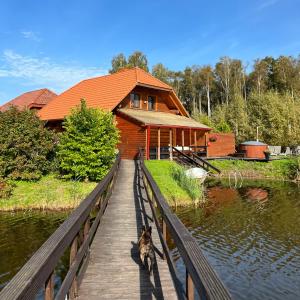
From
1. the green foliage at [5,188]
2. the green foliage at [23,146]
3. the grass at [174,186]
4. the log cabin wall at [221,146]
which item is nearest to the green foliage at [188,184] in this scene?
the grass at [174,186]

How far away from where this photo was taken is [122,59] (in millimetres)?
59250

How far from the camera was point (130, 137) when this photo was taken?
23.9m

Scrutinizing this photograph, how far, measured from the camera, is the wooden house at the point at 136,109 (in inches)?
931

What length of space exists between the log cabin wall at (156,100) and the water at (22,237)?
45.3 feet

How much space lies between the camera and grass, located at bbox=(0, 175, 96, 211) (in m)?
15.0

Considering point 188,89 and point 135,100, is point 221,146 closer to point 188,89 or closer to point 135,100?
point 135,100

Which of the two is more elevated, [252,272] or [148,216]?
[148,216]

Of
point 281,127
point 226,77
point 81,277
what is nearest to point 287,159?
point 281,127

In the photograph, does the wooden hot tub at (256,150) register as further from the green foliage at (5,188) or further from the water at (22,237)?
the green foliage at (5,188)

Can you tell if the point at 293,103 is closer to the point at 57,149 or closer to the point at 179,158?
the point at 179,158

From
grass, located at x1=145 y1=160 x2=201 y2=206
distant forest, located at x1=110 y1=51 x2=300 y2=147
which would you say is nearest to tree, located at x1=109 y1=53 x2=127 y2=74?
distant forest, located at x1=110 y1=51 x2=300 y2=147

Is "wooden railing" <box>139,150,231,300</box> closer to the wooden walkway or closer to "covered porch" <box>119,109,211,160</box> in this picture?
the wooden walkway

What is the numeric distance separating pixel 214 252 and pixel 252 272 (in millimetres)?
1564

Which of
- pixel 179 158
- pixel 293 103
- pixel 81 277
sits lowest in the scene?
pixel 81 277
